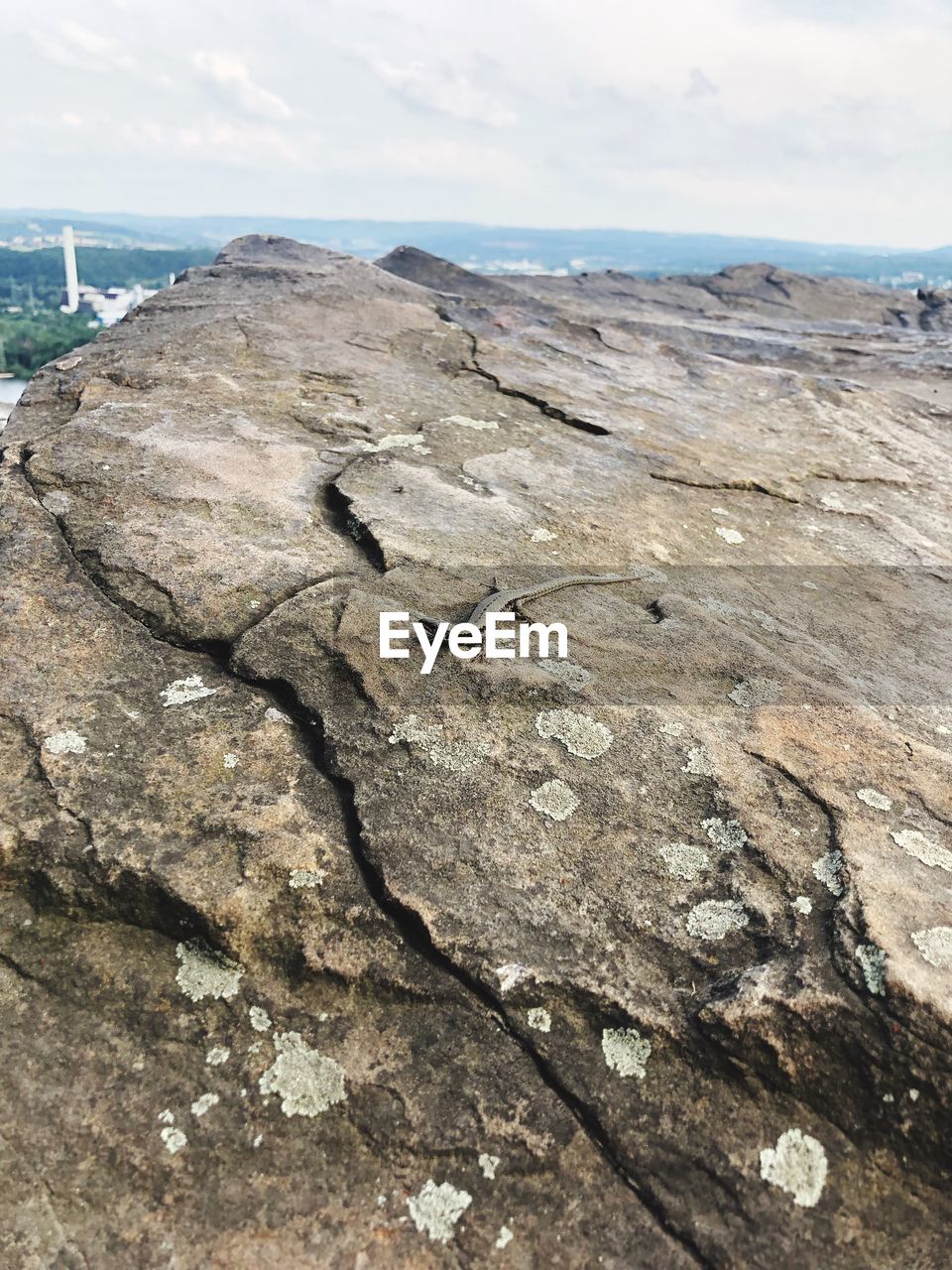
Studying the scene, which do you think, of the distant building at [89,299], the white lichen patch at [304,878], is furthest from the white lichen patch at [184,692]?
the distant building at [89,299]

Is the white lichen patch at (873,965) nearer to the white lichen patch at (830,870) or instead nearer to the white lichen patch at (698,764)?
the white lichen patch at (830,870)

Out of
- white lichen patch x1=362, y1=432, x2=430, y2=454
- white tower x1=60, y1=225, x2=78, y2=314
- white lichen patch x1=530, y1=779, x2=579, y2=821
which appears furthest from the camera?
white tower x1=60, y1=225, x2=78, y2=314

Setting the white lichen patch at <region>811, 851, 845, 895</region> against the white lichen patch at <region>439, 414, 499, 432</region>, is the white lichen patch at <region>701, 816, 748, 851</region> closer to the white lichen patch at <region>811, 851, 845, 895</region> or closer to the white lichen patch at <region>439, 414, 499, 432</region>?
the white lichen patch at <region>811, 851, 845, 895</region>

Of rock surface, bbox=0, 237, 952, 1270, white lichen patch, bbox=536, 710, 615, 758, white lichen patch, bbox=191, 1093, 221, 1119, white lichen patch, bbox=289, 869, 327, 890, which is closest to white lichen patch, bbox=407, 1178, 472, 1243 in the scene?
rock surface, bbox=0, 237, 952, 1270

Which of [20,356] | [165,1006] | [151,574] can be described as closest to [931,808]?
[165,1006]

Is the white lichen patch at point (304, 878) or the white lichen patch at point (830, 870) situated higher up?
the white lichen patch at point (830, 870)

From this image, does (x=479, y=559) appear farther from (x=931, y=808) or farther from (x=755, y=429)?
(x=755, y=429)
